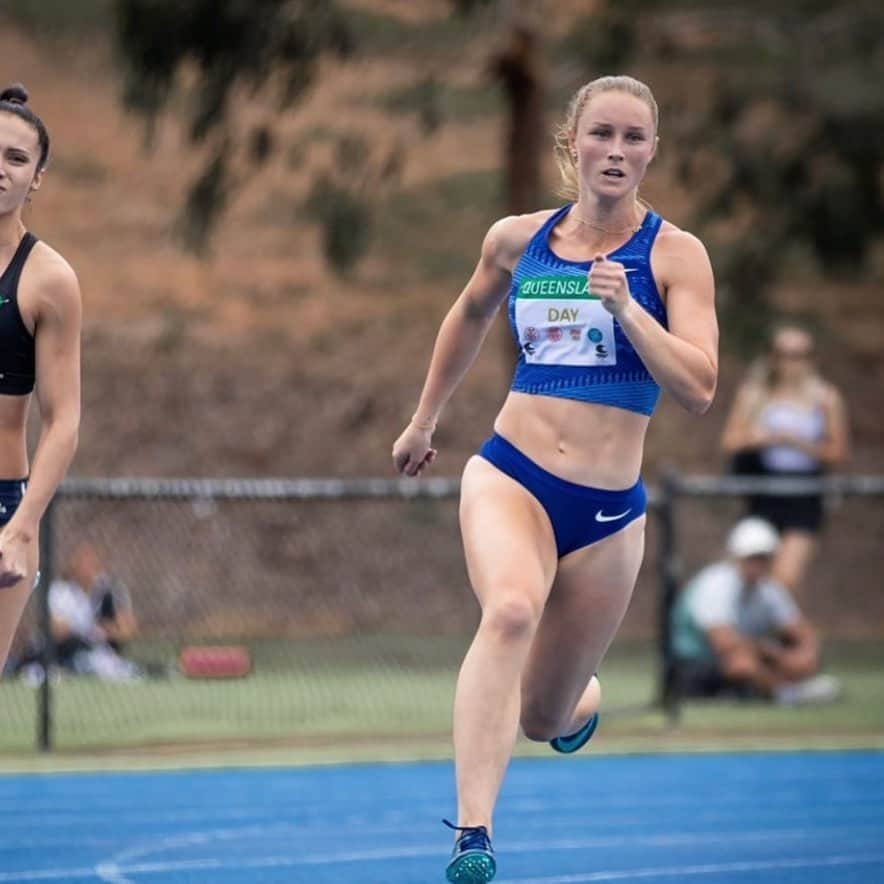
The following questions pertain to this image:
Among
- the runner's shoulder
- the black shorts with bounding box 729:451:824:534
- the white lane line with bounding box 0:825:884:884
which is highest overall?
the runner's shoulder

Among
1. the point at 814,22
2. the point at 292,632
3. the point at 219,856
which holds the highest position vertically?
the point at 814,22

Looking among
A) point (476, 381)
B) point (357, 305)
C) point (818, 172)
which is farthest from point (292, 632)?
point (357, 305)

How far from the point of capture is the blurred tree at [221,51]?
799 inches

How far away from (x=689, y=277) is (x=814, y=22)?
17.2 m

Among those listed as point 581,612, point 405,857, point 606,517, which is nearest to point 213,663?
point 405,857

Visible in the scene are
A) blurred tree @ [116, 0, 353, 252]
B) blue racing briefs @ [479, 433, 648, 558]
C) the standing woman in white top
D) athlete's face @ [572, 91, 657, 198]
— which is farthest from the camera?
blurred tree @ [116, 0, 353, 252]

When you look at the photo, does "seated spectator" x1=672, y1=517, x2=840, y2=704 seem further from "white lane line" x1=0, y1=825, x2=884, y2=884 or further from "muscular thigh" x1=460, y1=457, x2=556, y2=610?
"muscular thigh" x1=460, y1=457, x2=556, y2=610

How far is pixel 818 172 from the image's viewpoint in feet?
72.5

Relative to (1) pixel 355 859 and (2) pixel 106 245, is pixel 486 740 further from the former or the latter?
(2) pixel 106 245

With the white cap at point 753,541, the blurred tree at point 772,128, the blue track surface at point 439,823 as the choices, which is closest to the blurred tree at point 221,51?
the blurred tree at point 772,128

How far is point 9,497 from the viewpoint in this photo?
6.30m

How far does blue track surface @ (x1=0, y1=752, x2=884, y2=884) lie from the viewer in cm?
797

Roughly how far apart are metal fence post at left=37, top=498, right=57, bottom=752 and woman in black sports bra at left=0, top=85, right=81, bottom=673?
560cm

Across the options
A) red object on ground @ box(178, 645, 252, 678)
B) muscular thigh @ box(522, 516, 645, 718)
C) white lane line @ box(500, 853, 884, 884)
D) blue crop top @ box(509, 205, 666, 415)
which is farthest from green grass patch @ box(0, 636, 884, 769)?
blue crop top @ box(509, 205, 666, 415)
